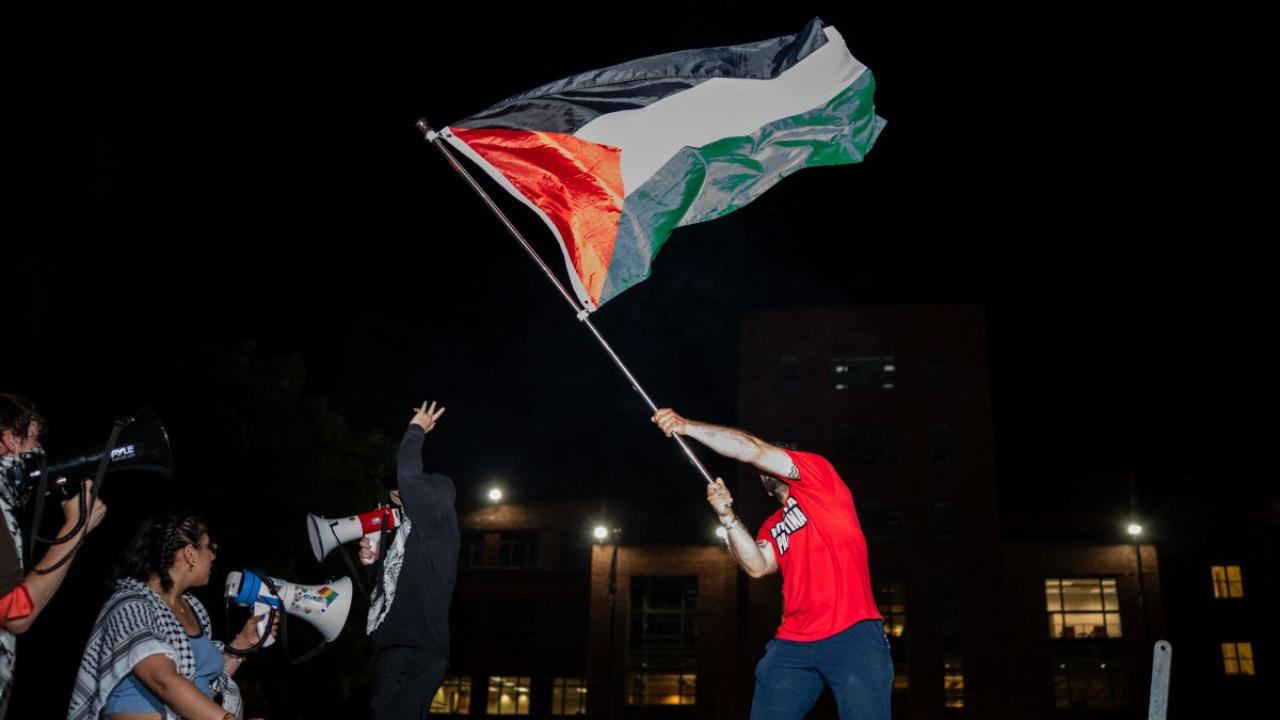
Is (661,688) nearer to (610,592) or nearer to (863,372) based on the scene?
(610,592)

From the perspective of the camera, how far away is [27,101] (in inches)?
674

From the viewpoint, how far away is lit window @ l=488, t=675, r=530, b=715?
156ft

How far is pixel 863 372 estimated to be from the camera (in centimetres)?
4691

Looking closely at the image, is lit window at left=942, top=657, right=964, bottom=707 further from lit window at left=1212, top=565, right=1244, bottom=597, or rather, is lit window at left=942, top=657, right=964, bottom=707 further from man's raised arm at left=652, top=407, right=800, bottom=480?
man's raised arm at left=652, top=407, right=800, bottom=480

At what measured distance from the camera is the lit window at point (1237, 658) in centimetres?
4609

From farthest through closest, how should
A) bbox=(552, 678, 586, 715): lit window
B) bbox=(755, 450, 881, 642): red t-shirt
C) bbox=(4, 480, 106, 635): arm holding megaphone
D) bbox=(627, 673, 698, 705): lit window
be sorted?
bbox=(552, 678, 586, 715): lit window, bbox=(627, 673, 698, 705): lit window, bbox=(755, 450, 881, 642): red t-shirt, bbox=(4, 480, 106, 635): arm holding megaphone

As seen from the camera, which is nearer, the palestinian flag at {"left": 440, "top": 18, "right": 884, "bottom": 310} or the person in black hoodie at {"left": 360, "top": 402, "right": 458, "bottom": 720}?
the person in black hoodie at {"left": 360, "top": 402, "right": 458, "bottom": 720}

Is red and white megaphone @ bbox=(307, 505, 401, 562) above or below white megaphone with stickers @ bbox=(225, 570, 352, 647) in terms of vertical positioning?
above

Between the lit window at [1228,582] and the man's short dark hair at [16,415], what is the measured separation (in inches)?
2114

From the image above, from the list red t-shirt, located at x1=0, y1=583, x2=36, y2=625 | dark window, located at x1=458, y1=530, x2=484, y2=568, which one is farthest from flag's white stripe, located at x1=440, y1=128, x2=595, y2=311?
dark window, located at x1=458, y1=530, x2=484, y2=568

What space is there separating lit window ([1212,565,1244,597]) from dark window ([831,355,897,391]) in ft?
62.3

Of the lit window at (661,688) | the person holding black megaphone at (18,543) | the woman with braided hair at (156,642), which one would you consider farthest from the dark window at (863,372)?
the person holding black megaphone at (18,543)

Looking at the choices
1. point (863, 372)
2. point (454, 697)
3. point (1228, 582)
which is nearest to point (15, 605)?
point (863, 372)

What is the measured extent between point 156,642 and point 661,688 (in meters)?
42.3
